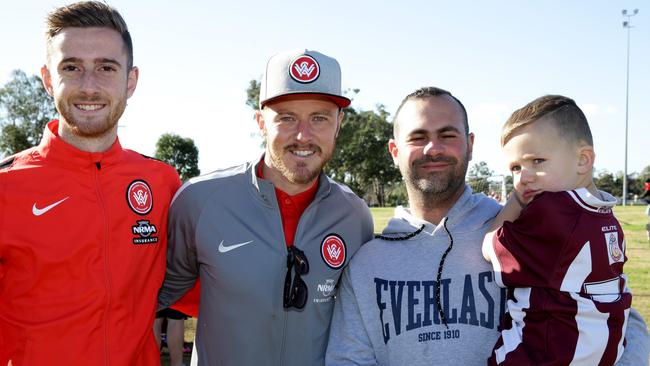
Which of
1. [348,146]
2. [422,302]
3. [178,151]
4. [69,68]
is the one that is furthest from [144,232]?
[178,151]

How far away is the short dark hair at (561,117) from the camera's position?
2.64m

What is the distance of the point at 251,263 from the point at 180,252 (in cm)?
50

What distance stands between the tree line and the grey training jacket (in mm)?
26454

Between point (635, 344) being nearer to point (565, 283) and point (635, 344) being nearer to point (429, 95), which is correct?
point (565, 283)

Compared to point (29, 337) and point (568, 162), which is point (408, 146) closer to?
point (568, 162)

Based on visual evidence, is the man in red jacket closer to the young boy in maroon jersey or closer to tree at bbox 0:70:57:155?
the young boy in maroon jersey

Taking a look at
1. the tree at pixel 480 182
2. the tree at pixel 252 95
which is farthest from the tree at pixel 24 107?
the tree at pixel 480 182

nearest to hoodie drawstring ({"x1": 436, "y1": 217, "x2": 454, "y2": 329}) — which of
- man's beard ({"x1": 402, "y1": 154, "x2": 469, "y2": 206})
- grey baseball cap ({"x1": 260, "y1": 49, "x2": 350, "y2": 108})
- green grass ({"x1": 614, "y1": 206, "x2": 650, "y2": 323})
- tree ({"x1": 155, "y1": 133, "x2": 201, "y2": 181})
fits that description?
man's beard ({"x1": 402, "y1": 154, "x2": 469, "y2": 206})

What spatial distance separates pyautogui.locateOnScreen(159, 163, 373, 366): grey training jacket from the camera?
2.81 metres

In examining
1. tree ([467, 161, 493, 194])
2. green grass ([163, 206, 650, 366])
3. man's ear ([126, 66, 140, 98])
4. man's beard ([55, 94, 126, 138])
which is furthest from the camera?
tree ([467, 161, 493, 194])

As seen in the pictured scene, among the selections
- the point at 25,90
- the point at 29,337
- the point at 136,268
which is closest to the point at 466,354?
the point at 136,268

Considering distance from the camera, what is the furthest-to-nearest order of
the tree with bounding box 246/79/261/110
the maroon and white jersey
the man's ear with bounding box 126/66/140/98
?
the tree with bounding box 246/79/261/110
the man's ear with bounding box 126/66/140/98
the maroon and white jersey

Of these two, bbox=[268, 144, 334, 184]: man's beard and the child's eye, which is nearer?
the child's eye

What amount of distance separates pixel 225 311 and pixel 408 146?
4.43 feet
